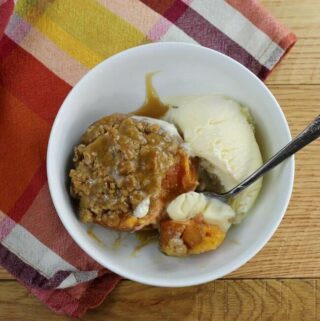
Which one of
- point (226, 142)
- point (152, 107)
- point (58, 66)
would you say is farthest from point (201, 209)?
point (58, 66)

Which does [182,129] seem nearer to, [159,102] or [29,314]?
[159,102]

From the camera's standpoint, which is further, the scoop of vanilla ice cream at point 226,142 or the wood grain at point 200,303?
the wood grain at point 200,303

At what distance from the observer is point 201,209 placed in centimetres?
112

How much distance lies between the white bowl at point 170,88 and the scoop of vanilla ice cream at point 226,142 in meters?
0.02

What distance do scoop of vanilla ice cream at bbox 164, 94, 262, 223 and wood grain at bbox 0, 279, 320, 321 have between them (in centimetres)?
21

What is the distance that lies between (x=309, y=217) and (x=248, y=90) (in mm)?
325

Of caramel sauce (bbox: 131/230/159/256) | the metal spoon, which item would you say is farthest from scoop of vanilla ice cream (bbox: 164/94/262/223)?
caramel sauce (bbox: 131/230/159/256)

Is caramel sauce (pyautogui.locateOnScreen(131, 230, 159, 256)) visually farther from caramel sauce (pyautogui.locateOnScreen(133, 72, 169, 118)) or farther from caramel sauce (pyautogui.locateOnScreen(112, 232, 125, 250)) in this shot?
caramel sauce (pyautogui.locateOnScreen(133, 72, 169, 118))

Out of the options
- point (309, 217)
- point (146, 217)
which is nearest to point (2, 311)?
point (146, 217)

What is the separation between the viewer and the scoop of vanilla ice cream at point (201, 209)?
3.65ft

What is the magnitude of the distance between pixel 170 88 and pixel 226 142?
18cm

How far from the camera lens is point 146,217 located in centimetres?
109

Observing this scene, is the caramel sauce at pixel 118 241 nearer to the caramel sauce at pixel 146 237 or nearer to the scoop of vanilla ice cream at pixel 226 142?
the caramel sauce at pixel 146 237

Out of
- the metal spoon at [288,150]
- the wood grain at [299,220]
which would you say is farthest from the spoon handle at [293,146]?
the wood grain at [299,220]
